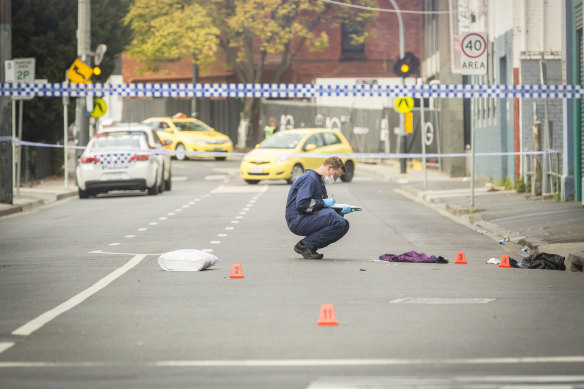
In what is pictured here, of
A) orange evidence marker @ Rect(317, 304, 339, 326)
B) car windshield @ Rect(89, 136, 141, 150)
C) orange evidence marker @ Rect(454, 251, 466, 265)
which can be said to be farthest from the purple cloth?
car windshield @ Rect(89, 136, 141, 150)

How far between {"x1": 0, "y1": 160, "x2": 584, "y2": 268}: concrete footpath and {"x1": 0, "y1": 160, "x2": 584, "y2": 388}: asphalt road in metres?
0.75

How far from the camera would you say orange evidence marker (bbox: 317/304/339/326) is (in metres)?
8.94

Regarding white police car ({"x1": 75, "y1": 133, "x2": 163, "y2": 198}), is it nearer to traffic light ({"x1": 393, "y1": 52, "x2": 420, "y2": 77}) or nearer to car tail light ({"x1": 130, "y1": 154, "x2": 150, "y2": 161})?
car tail light ({"x1": 130, "y1": 154, "x2": 150, "y2": 161})

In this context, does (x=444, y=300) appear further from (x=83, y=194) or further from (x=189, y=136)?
(x=189, y=136)

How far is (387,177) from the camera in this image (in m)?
38.7

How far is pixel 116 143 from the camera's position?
29562mm

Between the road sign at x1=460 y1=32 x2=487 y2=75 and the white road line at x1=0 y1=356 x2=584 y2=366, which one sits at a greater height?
the road sign at x1=460 y1=32 x2=487 y2=75

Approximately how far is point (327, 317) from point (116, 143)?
2119 cm

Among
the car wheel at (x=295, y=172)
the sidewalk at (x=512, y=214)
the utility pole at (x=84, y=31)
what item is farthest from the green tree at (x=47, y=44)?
the sidewalk at (x=512, y=214)

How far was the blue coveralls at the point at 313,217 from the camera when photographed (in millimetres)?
14383

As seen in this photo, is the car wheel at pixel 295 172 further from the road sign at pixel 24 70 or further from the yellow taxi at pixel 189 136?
the yellow taxi at pixel 189 136

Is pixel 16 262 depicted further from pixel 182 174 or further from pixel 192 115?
pixel 192 115

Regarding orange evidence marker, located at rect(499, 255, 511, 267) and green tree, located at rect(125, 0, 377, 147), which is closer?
orange evidence marker, located at rect(499, 255, 511, 267)

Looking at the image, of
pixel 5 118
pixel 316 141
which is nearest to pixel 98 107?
pixel 316 141
